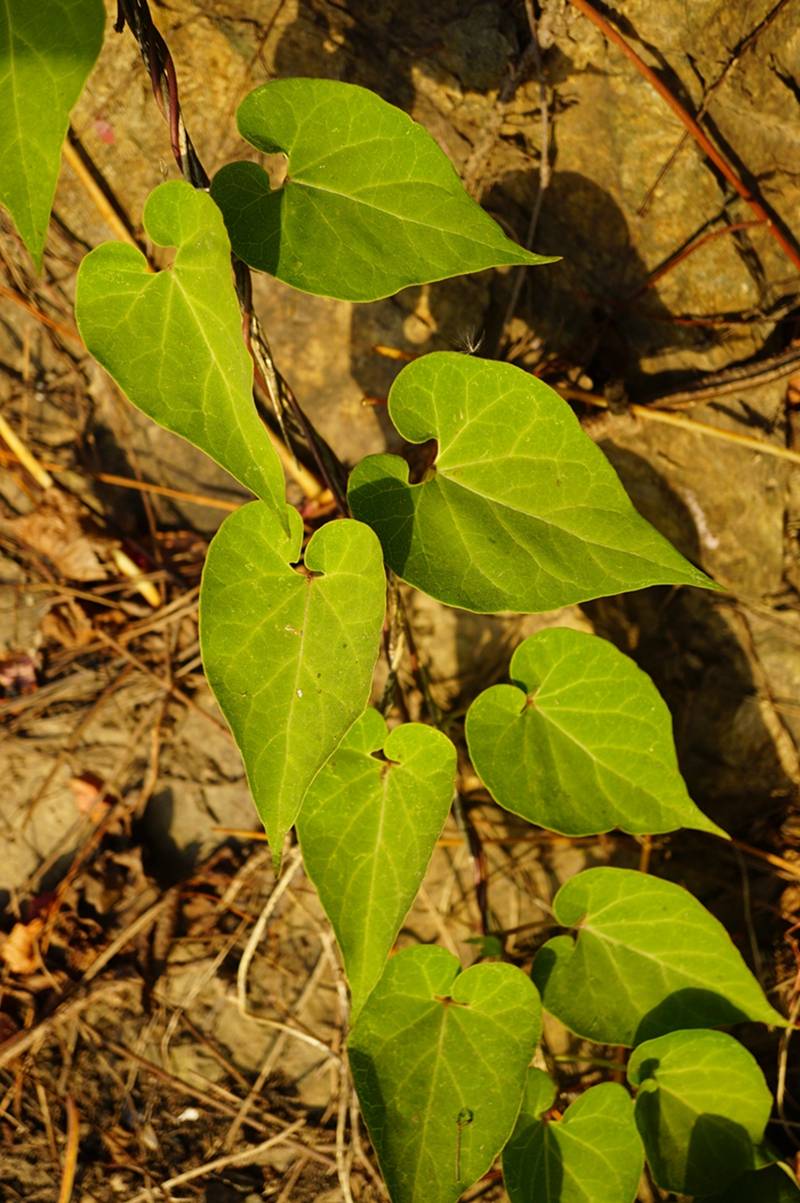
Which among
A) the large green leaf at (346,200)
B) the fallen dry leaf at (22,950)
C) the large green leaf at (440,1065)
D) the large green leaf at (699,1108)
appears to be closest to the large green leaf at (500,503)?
the large green leaf at (346,200)

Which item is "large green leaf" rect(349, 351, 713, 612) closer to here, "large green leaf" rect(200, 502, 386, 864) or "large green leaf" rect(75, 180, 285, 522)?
"large green leaf" rect(200, 502, 386, 864)

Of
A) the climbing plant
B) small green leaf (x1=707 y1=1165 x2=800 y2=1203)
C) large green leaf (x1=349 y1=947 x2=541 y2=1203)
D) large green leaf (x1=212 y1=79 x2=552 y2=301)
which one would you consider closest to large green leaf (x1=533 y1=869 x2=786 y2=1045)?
the climbing plant

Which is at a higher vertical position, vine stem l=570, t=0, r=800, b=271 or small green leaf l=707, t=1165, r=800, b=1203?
vine stem l=570, t=0, r=800, b=271

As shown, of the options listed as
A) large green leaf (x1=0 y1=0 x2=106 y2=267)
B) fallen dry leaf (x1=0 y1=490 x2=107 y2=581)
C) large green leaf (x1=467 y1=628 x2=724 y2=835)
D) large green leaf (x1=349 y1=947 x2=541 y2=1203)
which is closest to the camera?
large green leaf (x1=0 y1=0 x2=106 y2=267)

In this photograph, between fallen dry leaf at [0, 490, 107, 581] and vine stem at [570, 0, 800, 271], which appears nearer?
vine stem at [570, 0, 800, 271]

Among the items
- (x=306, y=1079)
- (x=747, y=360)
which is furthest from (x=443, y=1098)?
(x=747, y=360)

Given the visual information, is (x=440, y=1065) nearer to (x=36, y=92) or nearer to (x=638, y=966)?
(x=638, y=966)

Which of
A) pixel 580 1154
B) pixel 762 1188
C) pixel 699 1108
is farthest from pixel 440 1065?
pixel 762 1188
